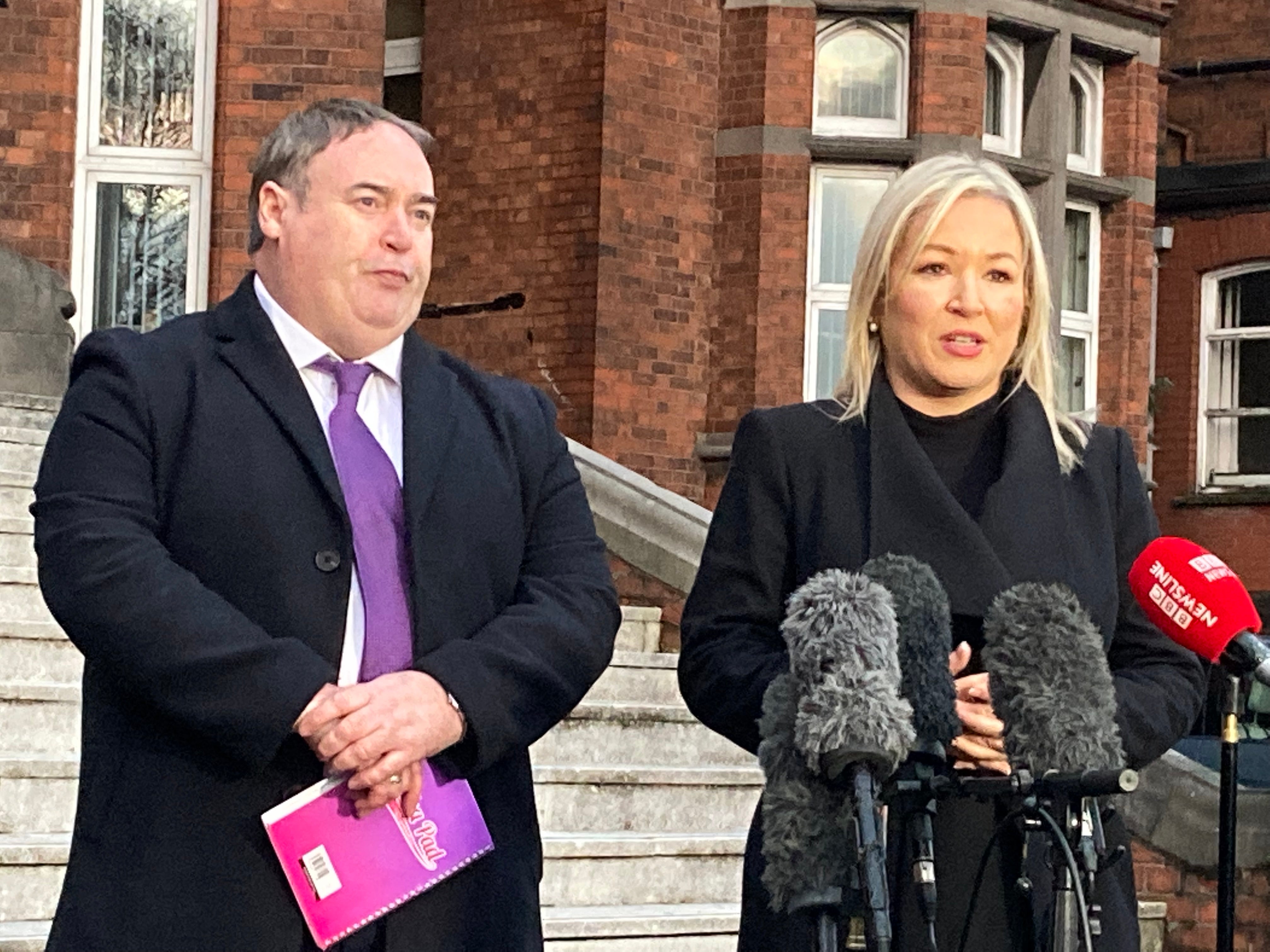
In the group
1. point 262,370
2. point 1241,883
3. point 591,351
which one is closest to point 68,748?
point 262,370

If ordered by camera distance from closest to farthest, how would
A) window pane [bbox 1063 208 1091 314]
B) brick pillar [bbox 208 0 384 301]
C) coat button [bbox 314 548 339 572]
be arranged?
coat button [bbox 314 548 339 572] < brick pillar [bbox 208 0 384 301] < window pane [bbox 1063 208 1091 314]

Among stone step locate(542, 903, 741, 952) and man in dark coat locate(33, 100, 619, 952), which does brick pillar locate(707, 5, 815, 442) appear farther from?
man in dark coat locate(33, 100, 619, 952)

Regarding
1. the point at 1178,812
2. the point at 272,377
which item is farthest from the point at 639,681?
the point at 272,377

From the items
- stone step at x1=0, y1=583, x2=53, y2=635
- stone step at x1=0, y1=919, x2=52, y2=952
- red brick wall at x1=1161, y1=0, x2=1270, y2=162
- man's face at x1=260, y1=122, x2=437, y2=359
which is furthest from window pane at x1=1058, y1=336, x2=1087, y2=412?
man's face at x1=260, y1=122, x2=437, y2=359

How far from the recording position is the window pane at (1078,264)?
1577 centimetres

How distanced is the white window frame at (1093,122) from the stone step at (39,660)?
10.3m

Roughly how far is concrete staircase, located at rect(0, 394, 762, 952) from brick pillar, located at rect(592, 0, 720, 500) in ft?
16.4

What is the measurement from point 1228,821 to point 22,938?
2803 millimetres

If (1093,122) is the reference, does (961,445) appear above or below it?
below

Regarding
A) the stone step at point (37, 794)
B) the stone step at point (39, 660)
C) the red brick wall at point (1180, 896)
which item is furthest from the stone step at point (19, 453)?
the red brick wall at point (1180, 896)

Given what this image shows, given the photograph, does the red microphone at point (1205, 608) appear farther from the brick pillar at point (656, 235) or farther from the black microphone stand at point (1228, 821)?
the brick pillar at point (656, 235)

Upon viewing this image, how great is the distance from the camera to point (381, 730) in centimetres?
320

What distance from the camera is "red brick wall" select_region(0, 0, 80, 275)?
10797 mm

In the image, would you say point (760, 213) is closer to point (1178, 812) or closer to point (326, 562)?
point (1178, 812)
